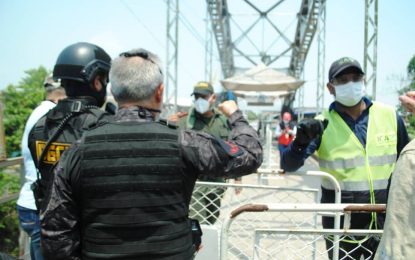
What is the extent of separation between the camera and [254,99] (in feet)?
53.7

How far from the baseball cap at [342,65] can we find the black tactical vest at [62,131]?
4.98 feet

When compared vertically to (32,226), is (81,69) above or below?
above

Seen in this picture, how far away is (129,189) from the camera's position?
138cm

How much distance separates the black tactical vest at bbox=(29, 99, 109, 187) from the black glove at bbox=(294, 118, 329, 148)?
111 centimetres

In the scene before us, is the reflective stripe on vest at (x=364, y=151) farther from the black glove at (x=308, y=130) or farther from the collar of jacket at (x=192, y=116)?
the collar of jacket at (x=192, y=116)

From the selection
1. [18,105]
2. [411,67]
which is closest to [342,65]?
[18,105]

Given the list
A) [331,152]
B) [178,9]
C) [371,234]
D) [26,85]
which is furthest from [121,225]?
[178,9]

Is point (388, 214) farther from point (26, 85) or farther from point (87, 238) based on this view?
point (26, 85)

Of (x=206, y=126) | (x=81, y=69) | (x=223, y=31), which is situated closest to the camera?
(x=81, y=69)

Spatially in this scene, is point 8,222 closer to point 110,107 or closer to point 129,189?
point 110,107

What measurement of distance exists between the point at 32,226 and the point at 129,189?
1.29 meters

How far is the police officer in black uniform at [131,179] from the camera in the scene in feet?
4.54

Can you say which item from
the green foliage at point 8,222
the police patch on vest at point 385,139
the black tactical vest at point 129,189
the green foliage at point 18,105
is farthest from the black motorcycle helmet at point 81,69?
the green foliage at point 18,105

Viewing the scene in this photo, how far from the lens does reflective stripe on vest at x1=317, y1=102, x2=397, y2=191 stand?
2.30 m
